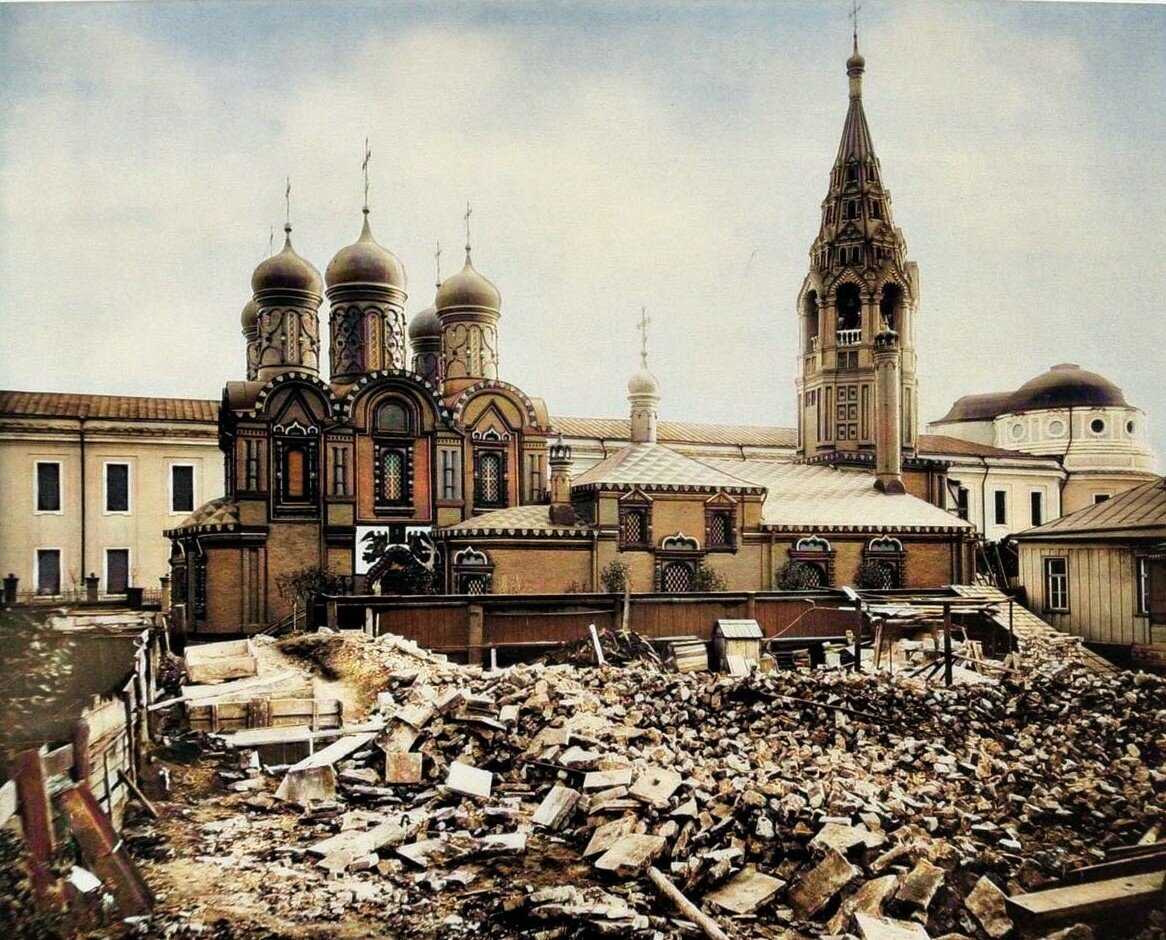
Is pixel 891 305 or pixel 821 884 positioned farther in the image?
pixel 891 305

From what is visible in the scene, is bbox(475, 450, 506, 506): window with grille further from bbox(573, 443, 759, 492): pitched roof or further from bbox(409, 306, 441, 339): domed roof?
bbox(409, 306, 441, 339): domed roof

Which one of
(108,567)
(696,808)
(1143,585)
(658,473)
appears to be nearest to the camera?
(696,808)

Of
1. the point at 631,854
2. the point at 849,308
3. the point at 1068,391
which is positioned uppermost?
the point at 849,308

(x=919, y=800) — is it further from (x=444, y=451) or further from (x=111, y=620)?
(x=444, y=451)

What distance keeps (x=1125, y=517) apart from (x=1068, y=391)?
1618mm

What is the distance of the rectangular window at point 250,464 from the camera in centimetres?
1608

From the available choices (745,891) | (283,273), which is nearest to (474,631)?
(745,891)

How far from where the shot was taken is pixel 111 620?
982 centimetres

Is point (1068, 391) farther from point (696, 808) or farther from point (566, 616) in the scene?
point (696, 808)

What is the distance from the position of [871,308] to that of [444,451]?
9162 mm

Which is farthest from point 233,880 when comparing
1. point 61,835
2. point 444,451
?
point 444,451

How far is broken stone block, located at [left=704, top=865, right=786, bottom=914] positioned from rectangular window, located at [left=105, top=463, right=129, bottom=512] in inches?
628

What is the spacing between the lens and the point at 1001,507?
64.7 feet

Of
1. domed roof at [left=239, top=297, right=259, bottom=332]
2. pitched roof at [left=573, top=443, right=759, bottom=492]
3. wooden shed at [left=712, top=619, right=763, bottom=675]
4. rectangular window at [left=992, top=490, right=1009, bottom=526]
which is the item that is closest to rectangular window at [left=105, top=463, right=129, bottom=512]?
domed roof at [left=239, top=297, right=259, bottom=332]
